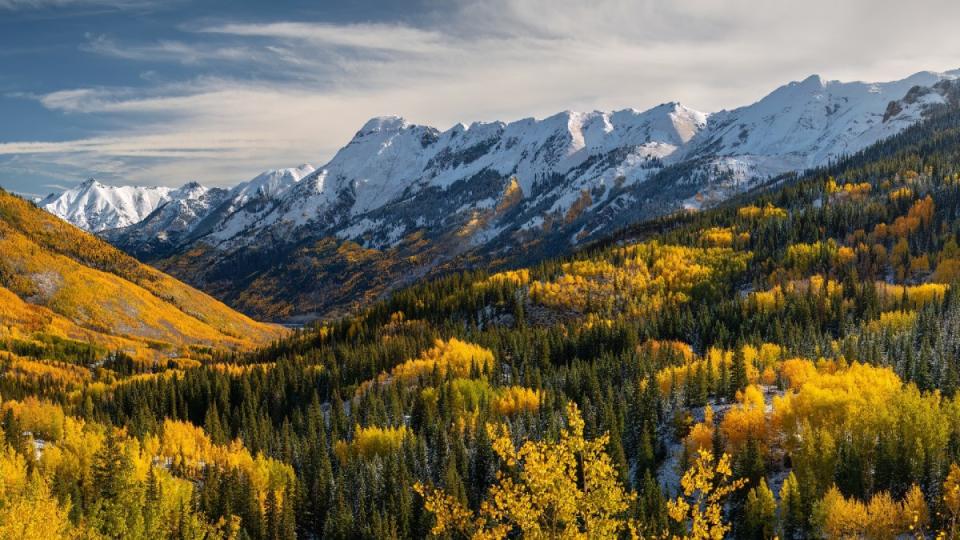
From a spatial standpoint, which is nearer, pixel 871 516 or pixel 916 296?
pixel 871 516

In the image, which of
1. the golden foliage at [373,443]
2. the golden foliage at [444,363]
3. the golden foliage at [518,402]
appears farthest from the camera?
the golden foliage at [444,363]

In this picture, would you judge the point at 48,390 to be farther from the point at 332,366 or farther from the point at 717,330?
the point at 717,330

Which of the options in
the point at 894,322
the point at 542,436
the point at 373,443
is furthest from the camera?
the point at 894,322

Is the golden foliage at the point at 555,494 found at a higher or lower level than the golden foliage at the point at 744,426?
higher

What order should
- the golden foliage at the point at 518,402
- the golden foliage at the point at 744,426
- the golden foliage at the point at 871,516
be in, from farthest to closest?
Answer: the golden foliage at the point at 518,402, the golden foliage at the point at 744,426, the golden foliage at the point at 871,516

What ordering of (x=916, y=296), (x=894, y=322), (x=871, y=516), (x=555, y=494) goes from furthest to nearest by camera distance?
(x=916, y=296)
(x=894, y=322)
(x=871, y=516)
(x=555, y=494)

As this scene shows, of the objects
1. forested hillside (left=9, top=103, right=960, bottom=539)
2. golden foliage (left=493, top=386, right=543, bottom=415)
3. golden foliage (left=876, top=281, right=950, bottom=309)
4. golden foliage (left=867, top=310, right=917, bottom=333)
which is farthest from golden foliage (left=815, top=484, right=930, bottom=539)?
golden foliage (left=876, top=281, right=950, bottom=309)

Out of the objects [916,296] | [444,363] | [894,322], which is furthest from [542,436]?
[916,296]

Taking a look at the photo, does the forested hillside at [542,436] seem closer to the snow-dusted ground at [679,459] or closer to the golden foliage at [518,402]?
Result: the snow-dusted ground at [679,459]

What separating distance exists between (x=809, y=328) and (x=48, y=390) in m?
201

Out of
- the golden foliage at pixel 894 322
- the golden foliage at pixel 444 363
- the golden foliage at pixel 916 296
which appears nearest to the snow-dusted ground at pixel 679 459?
the golden foliage at pixel 894 322

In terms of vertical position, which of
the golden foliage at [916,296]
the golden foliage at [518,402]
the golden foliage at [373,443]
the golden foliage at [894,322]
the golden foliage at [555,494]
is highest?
the golden foliage at [555,494]

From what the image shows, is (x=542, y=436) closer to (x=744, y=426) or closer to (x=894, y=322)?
(x=744, y=426)

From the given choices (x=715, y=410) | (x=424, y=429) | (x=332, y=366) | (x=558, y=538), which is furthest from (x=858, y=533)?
(x=332, y=366)
